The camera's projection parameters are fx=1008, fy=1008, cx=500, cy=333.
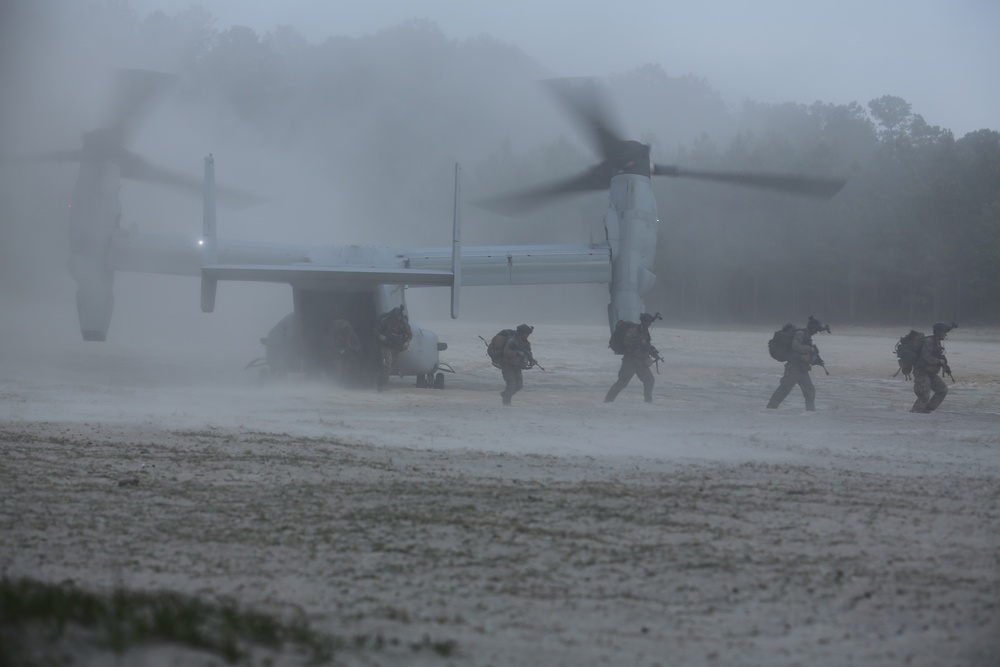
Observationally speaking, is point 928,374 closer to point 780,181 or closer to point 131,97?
point 780,181

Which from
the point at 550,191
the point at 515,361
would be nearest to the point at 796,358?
the point at 515,361

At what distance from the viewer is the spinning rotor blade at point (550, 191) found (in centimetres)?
1986

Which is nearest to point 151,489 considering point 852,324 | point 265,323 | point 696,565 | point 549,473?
point 549,473

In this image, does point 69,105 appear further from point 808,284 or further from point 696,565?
point 696,565

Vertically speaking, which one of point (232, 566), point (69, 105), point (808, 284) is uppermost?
point (69, 105)

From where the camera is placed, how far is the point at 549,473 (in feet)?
26.5

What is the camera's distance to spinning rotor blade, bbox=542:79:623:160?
19.0 meters

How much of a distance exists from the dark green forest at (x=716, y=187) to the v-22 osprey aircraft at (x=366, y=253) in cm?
1730

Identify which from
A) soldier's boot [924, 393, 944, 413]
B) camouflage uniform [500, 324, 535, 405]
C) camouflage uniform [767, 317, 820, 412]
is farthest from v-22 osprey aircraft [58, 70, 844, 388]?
soldier's boot [924, 393, 944, 413]

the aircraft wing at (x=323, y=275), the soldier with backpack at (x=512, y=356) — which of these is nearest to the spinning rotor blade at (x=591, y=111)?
the aircraft wing at (x=323, y=275)

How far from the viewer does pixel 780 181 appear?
62.5 ft

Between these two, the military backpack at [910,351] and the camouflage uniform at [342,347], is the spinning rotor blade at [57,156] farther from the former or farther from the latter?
the military backpack at [910,351]

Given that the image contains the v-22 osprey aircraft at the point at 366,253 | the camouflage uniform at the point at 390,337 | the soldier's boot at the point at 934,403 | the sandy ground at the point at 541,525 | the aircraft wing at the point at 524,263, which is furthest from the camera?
the aircraft wing at the point at 524,263

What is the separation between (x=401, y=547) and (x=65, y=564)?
1.71 m
